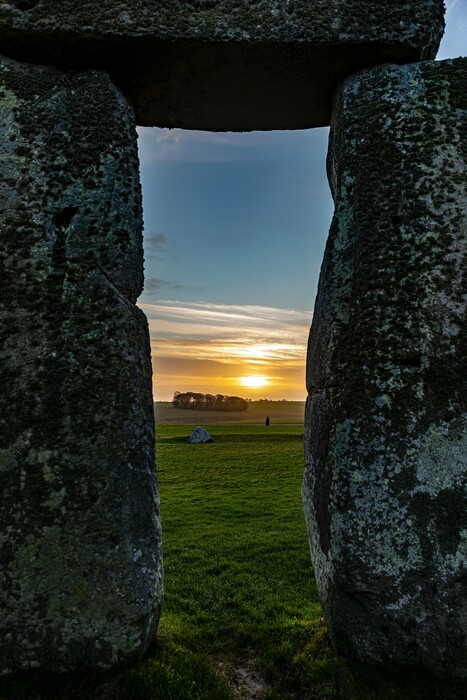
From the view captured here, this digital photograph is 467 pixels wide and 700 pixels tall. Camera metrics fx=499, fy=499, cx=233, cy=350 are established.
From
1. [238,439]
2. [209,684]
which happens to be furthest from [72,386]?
[238,439]

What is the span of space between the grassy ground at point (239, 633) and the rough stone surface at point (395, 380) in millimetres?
318

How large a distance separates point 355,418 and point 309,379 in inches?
34.4

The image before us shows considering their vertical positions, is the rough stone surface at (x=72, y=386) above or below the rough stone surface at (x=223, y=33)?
below

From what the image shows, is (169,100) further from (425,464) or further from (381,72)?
(425,464)

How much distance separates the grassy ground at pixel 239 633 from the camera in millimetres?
3545

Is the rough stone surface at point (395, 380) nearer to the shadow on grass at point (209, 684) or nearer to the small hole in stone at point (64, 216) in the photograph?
the shadow on grass at point (209, 684)

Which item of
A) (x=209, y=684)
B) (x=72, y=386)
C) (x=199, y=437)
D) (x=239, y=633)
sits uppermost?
(x=72, y=386)

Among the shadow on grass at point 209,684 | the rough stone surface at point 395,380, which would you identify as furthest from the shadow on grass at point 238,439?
the rough stone surface at point 395,380

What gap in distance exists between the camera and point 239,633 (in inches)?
193

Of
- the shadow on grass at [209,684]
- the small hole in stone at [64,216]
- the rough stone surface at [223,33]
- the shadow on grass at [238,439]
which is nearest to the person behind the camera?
the shadow on grass at [209,684]

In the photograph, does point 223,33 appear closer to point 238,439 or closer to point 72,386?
point 72,386

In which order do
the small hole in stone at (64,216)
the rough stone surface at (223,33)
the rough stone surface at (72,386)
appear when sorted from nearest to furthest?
the rough stone surface at (72,386)
the small hole in stone at (64,216)
the rough stone surface at (223,33)

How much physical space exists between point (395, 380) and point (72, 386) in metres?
2.57

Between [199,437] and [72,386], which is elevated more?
[72,386]
